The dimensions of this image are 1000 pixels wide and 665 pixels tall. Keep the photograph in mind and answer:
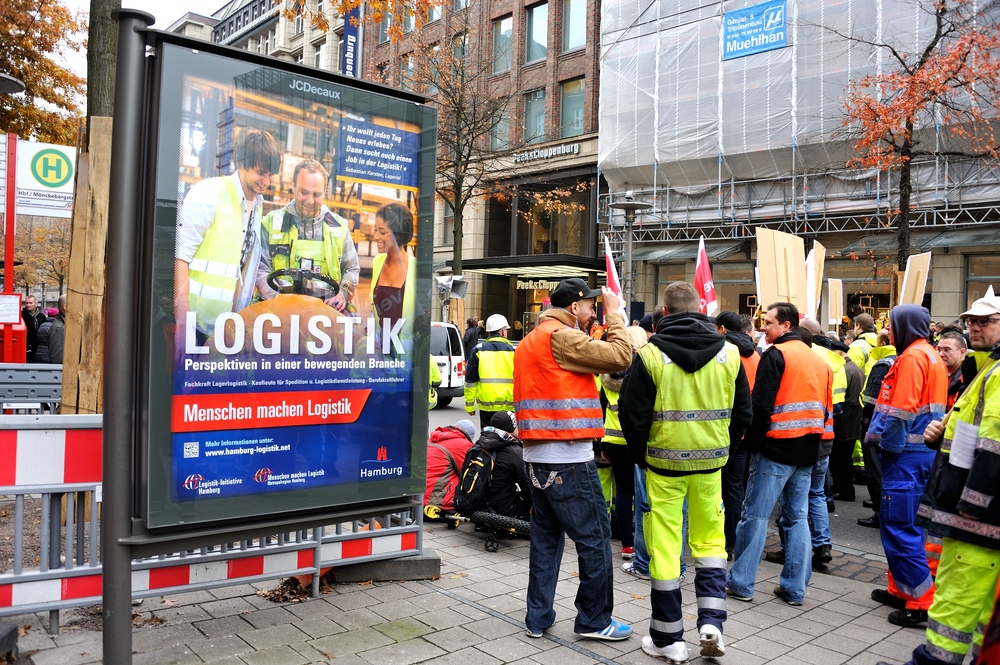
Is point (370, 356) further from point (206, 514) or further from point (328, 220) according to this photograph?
point (206, 514)

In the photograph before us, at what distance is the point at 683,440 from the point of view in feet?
14.5

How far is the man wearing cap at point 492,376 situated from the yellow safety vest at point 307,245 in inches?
170

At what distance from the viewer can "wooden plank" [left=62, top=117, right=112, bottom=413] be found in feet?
18.4

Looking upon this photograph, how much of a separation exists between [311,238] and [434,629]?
2.30 m

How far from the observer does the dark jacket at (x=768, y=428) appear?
17.8 ft

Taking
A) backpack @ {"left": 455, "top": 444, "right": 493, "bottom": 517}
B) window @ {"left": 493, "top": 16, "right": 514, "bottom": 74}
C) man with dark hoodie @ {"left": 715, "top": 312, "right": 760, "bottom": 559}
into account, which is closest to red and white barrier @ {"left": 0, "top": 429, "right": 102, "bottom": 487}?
backpack @ {"left": 455, "top": 444, "right": 493, "bottom": 517}

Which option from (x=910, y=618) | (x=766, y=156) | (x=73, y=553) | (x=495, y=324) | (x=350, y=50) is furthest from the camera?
(x=766, y=156)

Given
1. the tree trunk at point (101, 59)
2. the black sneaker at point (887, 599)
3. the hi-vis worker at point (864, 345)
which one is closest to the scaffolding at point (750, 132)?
the hi-vis worker at point (864, 345)

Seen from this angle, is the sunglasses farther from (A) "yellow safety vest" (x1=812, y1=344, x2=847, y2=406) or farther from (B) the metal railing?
(A) "yellow safety vest" (x1=812, y1=344, x2=847, y2=406)

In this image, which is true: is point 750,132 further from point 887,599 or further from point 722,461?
point 722,461

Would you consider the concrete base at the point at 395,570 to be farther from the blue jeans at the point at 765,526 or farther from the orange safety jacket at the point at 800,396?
the orange safety jacket at the point at 800,396

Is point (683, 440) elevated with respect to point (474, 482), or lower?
elevated

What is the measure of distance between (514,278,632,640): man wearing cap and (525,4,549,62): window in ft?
94.0

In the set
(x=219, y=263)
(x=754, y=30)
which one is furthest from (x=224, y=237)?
(x=754, y=30)
